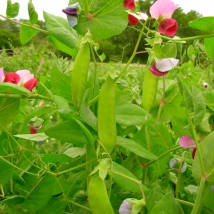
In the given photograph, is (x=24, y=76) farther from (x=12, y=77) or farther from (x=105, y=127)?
(x=105, y=127)

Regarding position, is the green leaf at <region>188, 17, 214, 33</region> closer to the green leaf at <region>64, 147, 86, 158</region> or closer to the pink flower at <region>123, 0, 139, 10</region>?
the pink flower at <region>123, 0, 139, 10</region>

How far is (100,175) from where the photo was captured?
1.40 ft

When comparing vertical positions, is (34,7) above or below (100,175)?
above

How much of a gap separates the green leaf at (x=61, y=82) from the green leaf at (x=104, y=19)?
0.28ft

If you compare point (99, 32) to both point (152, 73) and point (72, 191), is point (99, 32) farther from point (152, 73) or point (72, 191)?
point (72, 191)

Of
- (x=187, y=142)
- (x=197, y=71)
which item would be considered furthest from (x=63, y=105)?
(x=197, y=71)

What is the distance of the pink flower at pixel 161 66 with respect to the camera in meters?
0.49

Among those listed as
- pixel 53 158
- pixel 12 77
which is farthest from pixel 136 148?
pixel 12 77

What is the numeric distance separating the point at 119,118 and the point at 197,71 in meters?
0.64

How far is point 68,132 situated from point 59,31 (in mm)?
159

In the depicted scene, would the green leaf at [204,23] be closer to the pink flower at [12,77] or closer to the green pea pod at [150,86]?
the green pea pod at [150,86]

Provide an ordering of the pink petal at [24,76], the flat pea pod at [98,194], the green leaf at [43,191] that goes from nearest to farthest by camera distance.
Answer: the flat pea pod at [98,194] → the green leaf at [43,191] → the pink petal at [24,76]

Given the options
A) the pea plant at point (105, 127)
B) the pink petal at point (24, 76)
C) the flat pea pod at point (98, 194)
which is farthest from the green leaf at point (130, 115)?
the pink petal at point (24, 76)

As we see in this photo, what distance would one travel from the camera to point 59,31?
528mm
